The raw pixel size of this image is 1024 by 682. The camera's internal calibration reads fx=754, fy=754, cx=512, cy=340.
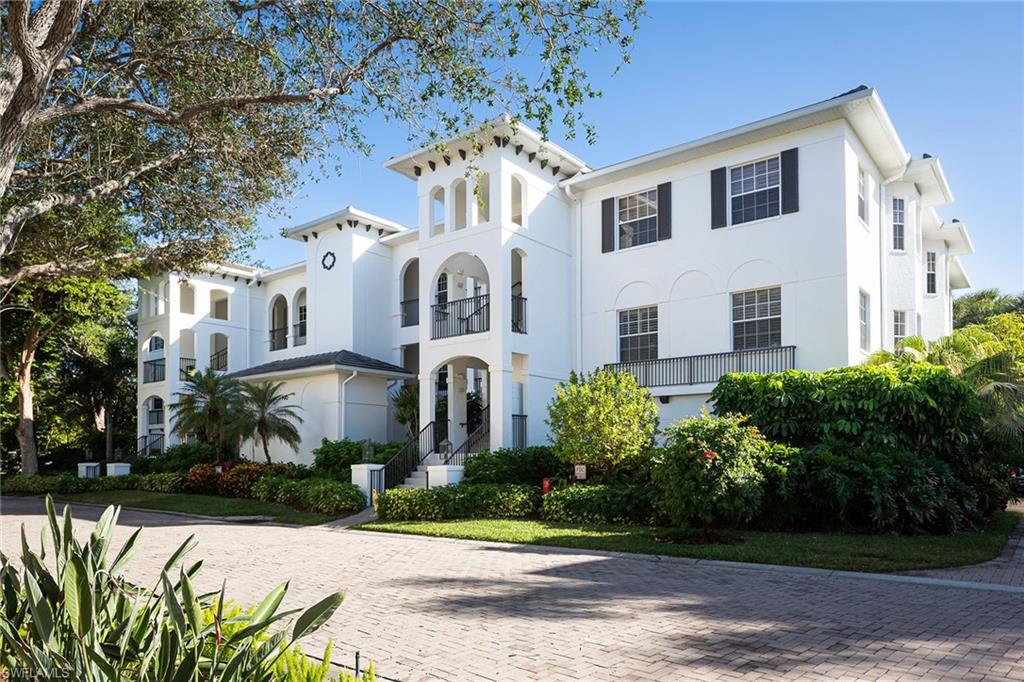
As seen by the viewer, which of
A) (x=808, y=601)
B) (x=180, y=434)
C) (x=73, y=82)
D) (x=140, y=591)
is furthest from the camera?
(x=180, y=434)

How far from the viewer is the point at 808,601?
8078mm

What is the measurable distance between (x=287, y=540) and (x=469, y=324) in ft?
29.3

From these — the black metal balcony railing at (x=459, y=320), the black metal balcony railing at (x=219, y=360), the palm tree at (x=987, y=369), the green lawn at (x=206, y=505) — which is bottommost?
the green lawn at (x=206, y=505)

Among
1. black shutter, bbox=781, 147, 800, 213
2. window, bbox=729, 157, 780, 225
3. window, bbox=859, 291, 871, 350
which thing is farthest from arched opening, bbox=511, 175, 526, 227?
window, bbox=859, 291, 871, 350

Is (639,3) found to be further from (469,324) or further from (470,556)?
(469,324)

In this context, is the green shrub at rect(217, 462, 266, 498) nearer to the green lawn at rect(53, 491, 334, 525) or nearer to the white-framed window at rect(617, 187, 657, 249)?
the green lawn at rect(53, 491, 334, 525)

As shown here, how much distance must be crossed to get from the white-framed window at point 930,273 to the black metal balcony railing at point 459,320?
14.4 m

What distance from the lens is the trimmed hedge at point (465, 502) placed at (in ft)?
53.2

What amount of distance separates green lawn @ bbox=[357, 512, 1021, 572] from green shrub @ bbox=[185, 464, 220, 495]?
11.0m

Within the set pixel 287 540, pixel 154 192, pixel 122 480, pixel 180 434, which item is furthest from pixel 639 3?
pixel 122 480

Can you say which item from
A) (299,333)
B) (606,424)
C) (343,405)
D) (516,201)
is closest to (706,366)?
(606,424)

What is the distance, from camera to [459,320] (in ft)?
70.1

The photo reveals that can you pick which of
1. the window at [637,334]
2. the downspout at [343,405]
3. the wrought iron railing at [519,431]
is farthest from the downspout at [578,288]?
the downspout at [343,405]

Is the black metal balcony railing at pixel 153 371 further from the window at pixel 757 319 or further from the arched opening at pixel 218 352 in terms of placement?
the window at pixel 757 319
